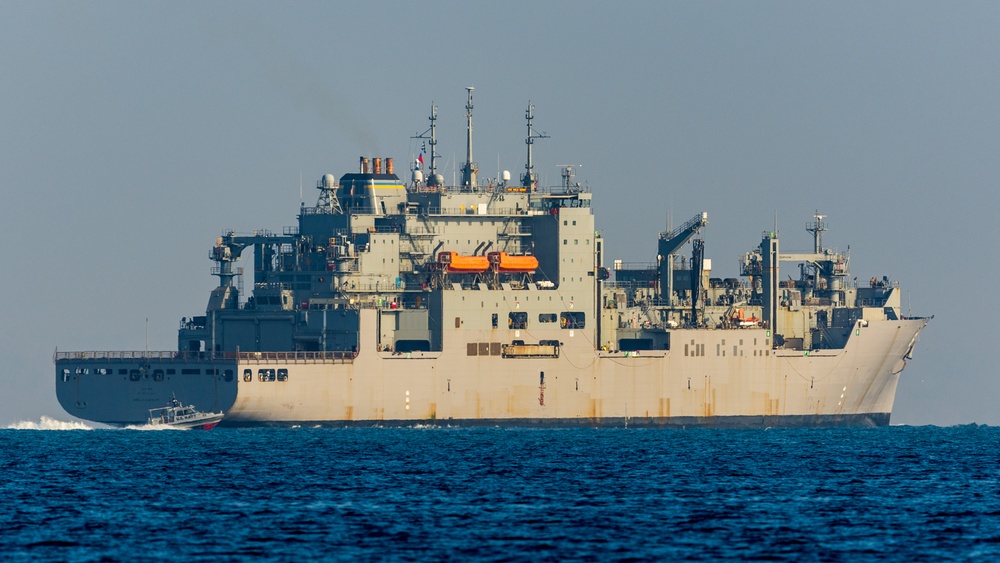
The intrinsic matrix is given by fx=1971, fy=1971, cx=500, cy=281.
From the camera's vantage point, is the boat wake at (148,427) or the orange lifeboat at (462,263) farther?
the orange lifeboat at (462,263)

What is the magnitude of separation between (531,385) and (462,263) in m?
6.18

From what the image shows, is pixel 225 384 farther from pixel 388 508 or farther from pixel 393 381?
pixel 388 508

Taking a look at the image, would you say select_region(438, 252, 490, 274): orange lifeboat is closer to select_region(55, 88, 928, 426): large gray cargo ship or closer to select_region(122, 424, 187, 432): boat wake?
select_region(55, 88, 928, 426): large gray cargo ship

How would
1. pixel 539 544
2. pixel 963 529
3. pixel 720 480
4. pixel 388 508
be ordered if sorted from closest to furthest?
pixel 539 544, pixel 963 529, pixel 388 508, pixel 720 480

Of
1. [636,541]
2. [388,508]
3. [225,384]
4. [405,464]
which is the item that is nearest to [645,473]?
[405,464]

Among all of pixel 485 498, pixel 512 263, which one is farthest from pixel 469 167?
pixel 485 498

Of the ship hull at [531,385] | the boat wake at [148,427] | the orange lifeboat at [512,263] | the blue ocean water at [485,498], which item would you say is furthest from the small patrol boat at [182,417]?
the orange lifeboat at [512,263]

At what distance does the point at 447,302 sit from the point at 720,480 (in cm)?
2442

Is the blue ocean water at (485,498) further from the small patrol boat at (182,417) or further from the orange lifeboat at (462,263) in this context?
the orange lifeboat at (462,263)

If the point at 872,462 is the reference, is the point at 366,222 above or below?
above

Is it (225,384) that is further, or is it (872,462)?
(225,384)

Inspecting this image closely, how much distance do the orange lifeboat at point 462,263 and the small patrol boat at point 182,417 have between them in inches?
474

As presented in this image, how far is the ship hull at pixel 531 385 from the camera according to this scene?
83188 millimetres

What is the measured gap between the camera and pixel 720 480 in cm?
6338
